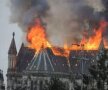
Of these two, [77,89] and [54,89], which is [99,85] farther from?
[54,89]

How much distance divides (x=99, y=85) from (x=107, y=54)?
15.0m

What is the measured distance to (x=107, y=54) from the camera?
6112 inches

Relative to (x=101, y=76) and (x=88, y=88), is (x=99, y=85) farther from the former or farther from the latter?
(x=88, y=88)

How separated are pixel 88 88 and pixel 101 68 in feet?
76.0

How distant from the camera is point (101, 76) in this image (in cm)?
14100

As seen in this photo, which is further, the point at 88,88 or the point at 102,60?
the point at 88,88

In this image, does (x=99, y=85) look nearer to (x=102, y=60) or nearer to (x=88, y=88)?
(x=102, y=60)

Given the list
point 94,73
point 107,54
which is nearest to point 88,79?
point 94,73

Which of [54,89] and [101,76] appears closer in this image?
[101,76]

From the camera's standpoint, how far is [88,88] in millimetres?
163750

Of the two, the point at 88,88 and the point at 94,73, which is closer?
the point at 94,73

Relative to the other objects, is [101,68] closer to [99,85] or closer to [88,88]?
[99,85]

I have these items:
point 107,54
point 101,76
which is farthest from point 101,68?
point 107,54

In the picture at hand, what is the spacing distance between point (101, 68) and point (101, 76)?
1.24m
